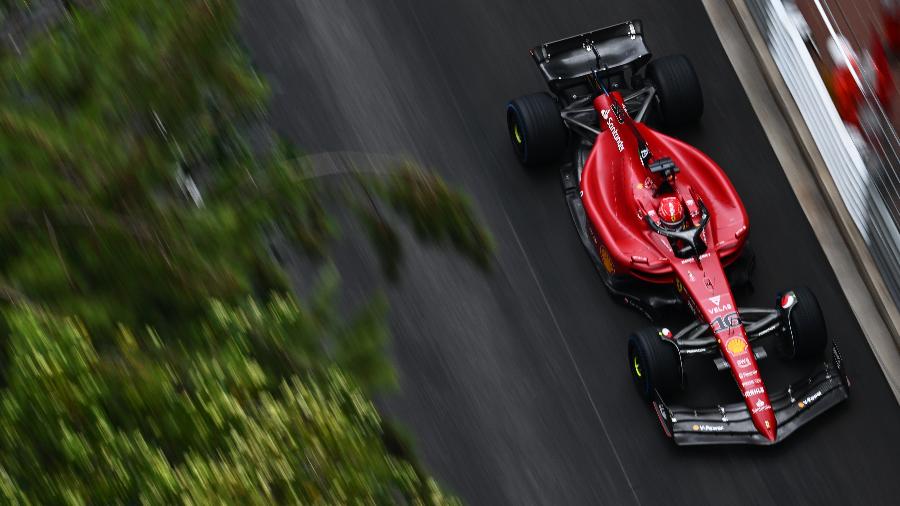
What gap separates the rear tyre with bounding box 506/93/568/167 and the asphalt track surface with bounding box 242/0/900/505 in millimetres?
304

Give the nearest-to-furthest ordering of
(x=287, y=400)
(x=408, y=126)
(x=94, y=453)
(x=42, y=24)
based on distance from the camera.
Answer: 1. (x=94, y=453)
2. (x=287, y=400)
3. (x=42, y=24)
4. (x=408, y=126)

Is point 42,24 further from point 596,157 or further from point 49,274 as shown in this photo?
point 596,157

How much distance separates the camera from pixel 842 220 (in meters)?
13.1

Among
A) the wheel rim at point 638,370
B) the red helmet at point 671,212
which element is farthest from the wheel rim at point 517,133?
the wheel rim at point 638,370

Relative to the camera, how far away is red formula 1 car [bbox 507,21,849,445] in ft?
37.8

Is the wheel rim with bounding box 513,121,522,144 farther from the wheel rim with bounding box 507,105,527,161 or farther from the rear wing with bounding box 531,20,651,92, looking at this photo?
the rear wing with bounding box 531,20,651,92

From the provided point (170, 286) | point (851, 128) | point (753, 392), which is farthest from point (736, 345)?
point (170, 286)

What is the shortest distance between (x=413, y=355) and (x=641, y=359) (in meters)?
2.04

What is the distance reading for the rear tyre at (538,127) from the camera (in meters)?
13.0

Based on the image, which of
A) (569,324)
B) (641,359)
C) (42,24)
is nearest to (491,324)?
(569,324)

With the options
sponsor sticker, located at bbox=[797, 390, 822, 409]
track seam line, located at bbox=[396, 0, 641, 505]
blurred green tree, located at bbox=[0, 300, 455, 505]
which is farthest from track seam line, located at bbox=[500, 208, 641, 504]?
blurred green tree, located at bbox=[0, 300, 455, 505]

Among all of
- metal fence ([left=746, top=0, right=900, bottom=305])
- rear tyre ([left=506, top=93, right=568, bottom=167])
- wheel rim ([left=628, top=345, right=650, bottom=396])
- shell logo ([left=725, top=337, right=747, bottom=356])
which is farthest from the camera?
rear tyre ([left=506, top=93, right=568, bottom=167])

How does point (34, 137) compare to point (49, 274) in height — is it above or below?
above

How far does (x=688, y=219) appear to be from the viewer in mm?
11922
